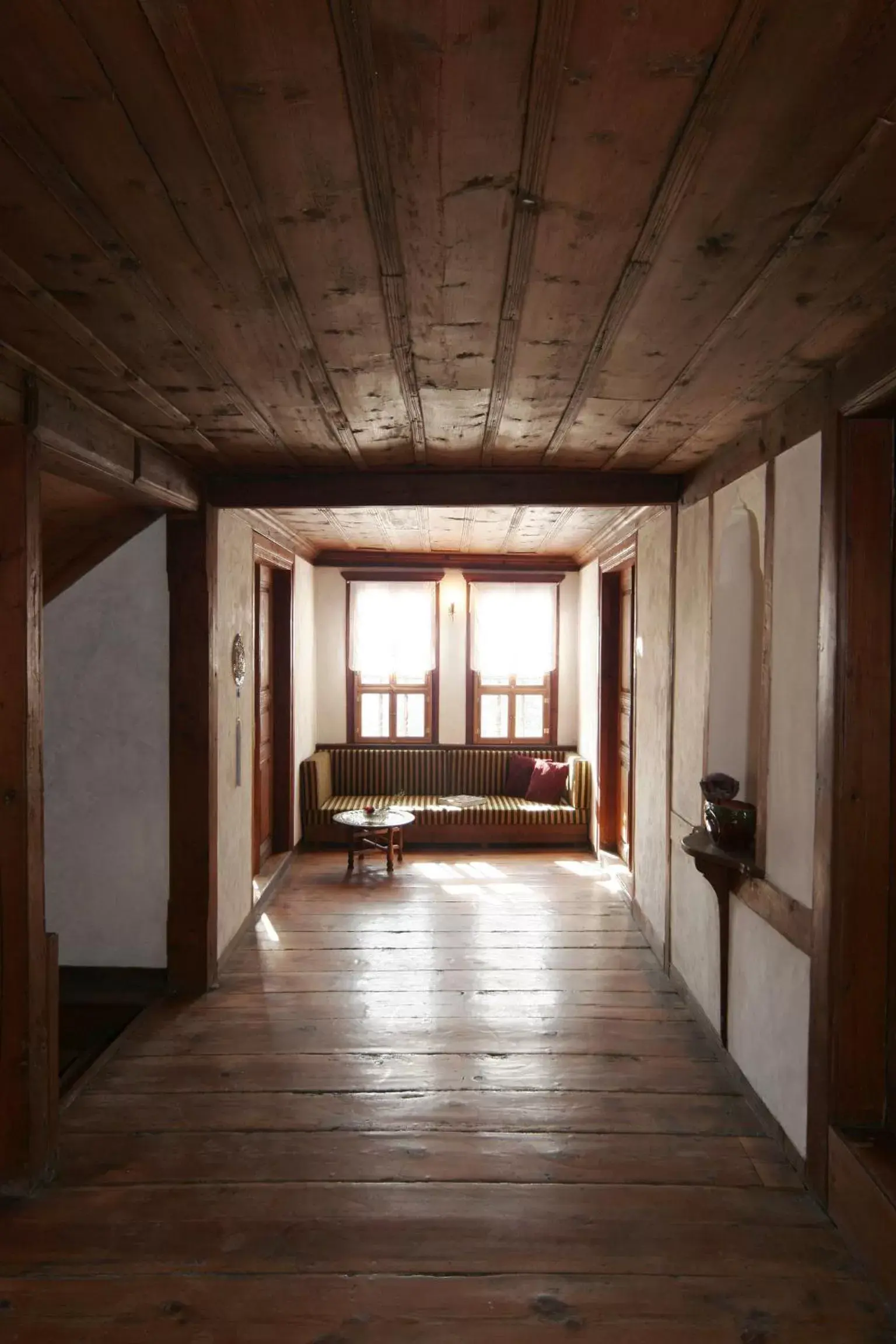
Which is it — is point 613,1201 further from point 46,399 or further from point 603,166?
point 46,399

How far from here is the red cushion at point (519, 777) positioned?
25.9 ft

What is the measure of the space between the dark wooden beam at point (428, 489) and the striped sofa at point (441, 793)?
3.43 m

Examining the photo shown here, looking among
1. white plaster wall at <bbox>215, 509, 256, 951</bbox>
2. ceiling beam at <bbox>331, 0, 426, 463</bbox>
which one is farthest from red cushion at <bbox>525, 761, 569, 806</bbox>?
ceiling beam at <bbox>331, 0, 426, 463</bbox>

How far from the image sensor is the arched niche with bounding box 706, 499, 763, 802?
138 inches

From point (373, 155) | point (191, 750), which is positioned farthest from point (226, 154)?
point (191, 750)

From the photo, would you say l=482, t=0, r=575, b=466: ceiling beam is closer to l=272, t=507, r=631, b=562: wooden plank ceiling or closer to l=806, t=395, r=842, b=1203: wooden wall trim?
l=806, t=395, r=842, b=1203: wooden wall trim

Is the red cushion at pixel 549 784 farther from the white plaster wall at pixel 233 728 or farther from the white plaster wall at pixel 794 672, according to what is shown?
the white plaster wall at pixel 794 672

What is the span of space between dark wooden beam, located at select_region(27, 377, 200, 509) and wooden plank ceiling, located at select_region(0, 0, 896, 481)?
0.13 m

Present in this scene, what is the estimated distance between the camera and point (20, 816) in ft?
8.63

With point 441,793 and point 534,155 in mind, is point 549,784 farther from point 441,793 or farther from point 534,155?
point 534,155

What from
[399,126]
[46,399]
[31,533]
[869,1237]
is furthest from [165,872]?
[399,126]


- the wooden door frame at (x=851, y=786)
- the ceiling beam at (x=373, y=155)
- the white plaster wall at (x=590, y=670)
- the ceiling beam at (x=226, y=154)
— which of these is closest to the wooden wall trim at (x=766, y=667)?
the wooden door frame at (x=851, y=786)

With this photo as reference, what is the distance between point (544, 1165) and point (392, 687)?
574 cm

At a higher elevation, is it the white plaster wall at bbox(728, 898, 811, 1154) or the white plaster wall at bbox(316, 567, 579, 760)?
the white plaster wall at bbox(316, 567, 579, 760)
